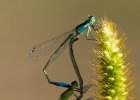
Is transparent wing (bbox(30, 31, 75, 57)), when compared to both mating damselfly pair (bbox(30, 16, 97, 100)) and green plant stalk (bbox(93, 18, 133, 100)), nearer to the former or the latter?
mating damselfly pair (bbox(30, 16, 97, 100))

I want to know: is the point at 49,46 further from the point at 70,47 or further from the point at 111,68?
the point at 111,68

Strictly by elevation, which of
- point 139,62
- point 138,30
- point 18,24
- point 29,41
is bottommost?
point 139,62

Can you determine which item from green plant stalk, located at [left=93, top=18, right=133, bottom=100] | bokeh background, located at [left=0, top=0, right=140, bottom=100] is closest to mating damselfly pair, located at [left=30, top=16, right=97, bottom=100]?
green plant stalk, located at [left=93, top=18, right=133, bottom=100]

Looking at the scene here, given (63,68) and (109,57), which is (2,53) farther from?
(109,57)

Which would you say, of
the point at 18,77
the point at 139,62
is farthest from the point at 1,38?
the point at 139,62

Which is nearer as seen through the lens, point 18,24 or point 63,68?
point 63,68

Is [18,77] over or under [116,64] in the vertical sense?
over

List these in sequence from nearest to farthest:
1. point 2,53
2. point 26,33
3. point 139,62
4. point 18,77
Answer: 1. point 139,62
2. point 18,77
3. point 2,53
4. point 26,33

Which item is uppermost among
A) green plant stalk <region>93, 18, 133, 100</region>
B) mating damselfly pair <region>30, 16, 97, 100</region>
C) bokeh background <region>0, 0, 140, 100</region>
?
bokeh background <region>0, 0, 140, 100</region>
